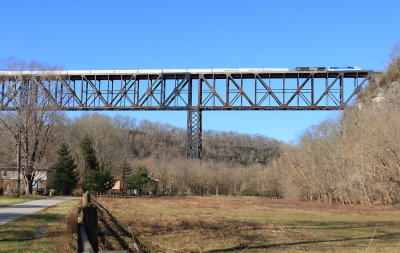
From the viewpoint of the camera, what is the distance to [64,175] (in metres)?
53.2

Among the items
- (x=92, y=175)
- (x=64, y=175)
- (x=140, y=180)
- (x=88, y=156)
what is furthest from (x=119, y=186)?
(x=64, y=175)

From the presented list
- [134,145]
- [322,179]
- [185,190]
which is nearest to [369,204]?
[322,179]

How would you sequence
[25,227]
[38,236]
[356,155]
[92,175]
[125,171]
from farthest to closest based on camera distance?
[125,171] → [92,175] → [356,155] → [25,227] → [38,236]

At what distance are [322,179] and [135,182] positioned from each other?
32.3 metres

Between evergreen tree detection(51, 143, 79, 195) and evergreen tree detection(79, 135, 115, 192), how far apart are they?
1926mm

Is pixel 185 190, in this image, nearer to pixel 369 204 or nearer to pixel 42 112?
pixel 42 112

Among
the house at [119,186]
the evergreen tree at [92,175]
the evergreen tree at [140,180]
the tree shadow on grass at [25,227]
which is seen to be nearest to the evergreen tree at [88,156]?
the evergreen tree at [92,175]

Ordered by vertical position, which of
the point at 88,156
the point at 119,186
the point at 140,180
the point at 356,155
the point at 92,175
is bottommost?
the point at 119,186

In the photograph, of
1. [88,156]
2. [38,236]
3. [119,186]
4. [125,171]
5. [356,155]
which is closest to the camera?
[38,236]

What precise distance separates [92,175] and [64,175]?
3.85m

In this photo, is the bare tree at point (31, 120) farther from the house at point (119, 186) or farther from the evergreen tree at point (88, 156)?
the house at point (119, 186)

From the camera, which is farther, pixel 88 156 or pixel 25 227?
pixel 88 156

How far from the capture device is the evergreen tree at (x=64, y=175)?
175 ft

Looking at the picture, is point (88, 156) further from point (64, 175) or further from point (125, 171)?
point (125, 171)
